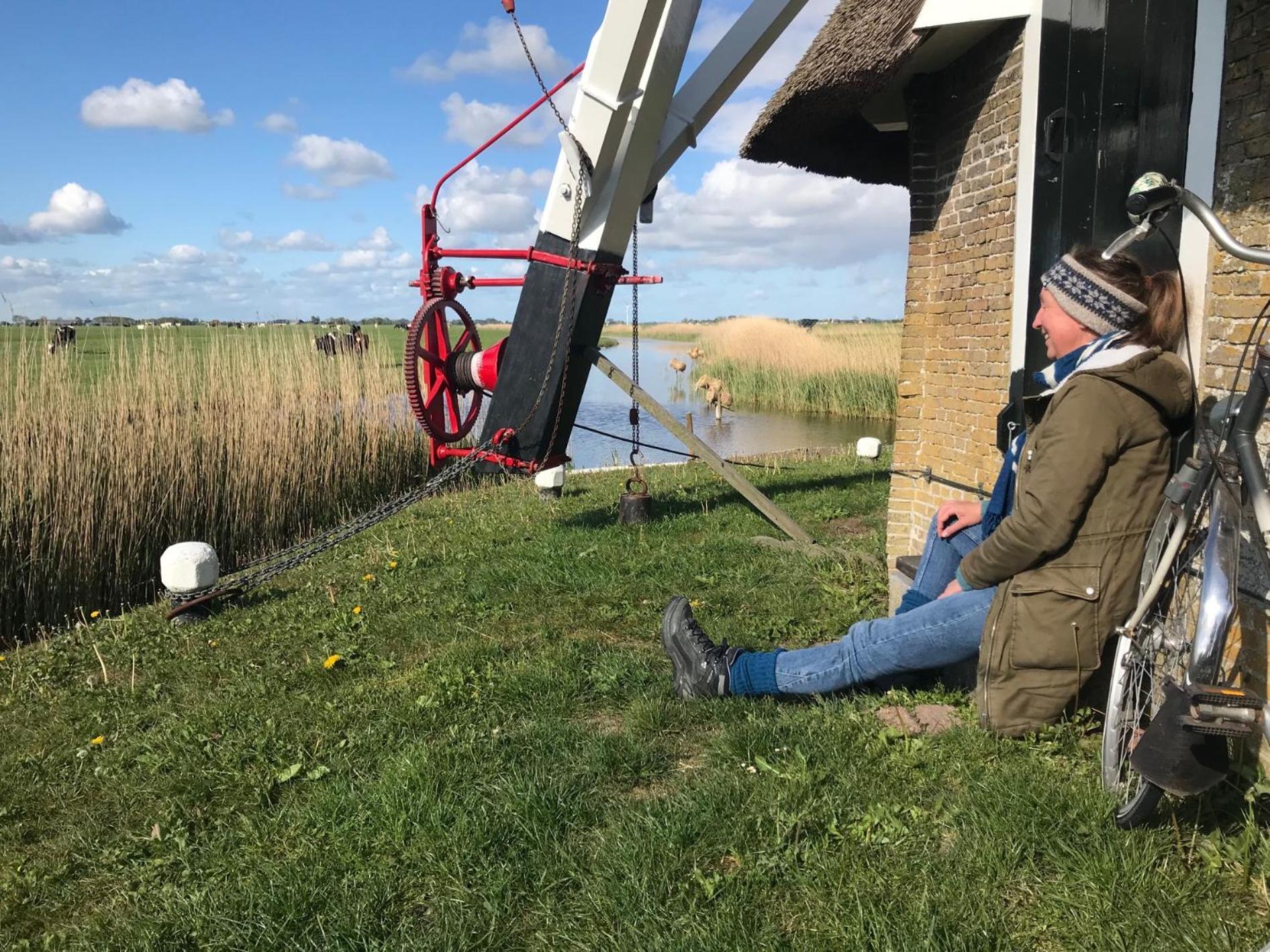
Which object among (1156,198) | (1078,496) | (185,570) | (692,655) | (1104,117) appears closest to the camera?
(1156,198)

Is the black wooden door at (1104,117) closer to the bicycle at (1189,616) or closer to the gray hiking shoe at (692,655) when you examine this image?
the bicycle at (1189,616)

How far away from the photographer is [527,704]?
3.46 meters

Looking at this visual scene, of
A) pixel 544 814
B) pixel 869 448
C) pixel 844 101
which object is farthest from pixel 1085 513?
pixel 869 448

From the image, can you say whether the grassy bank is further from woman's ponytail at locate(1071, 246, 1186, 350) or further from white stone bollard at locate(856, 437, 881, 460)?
woman's ponytail at locate(1071, 246, 1186, 350)

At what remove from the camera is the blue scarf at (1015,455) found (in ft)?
8.49

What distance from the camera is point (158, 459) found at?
6852 mm

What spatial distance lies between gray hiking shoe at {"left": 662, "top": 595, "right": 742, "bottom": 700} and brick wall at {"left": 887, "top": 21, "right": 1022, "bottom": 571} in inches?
82.1

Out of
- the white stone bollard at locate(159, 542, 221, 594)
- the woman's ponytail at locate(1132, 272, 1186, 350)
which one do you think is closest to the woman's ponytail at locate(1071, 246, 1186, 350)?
the woman's ponytail at locate(1132, 272, 1186, 350)

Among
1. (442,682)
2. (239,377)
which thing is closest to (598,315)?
(442,682)

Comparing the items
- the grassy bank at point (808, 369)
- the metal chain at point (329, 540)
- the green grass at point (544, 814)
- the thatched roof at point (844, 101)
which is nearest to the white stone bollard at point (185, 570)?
the metal chain at point (329, 540)

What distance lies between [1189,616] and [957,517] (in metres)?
0.99

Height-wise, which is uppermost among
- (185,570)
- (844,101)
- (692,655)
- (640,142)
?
(844,101)

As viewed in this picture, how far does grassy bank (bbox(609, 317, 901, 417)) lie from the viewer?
18.7 meters

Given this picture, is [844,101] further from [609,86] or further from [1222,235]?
[1222,235]
